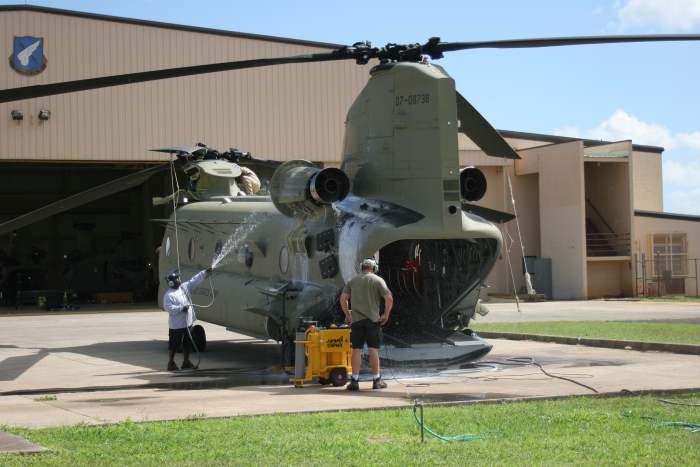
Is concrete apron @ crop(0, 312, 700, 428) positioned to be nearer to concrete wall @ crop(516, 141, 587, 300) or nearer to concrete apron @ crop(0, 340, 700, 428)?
concrete apron @ crop(0, 340, 700, 428)

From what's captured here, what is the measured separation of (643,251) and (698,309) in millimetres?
13163

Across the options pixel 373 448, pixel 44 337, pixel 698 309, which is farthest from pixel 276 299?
pixel 698 309

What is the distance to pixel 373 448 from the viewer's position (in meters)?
6.75

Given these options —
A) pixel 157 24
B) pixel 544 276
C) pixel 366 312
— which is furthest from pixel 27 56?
pixel 366 312

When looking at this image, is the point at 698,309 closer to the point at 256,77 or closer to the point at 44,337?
the point at 256,77

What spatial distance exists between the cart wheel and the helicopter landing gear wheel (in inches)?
70.3

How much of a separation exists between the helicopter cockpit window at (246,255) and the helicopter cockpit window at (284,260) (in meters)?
1.38

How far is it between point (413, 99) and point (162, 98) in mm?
21830

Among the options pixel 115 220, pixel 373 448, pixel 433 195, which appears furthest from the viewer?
pixel 115 220

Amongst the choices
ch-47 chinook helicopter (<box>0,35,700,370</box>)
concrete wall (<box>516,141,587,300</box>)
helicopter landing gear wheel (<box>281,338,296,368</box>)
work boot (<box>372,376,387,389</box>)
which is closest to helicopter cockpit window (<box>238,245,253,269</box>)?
ch-47 chinook helicopter (<box>0,35,700,370</box>)

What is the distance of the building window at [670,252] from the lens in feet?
136

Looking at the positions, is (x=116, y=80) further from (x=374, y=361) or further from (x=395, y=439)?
(x=395, y=439)

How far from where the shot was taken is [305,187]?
12695 millimetres

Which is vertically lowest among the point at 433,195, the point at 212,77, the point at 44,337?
the point at 44,337
